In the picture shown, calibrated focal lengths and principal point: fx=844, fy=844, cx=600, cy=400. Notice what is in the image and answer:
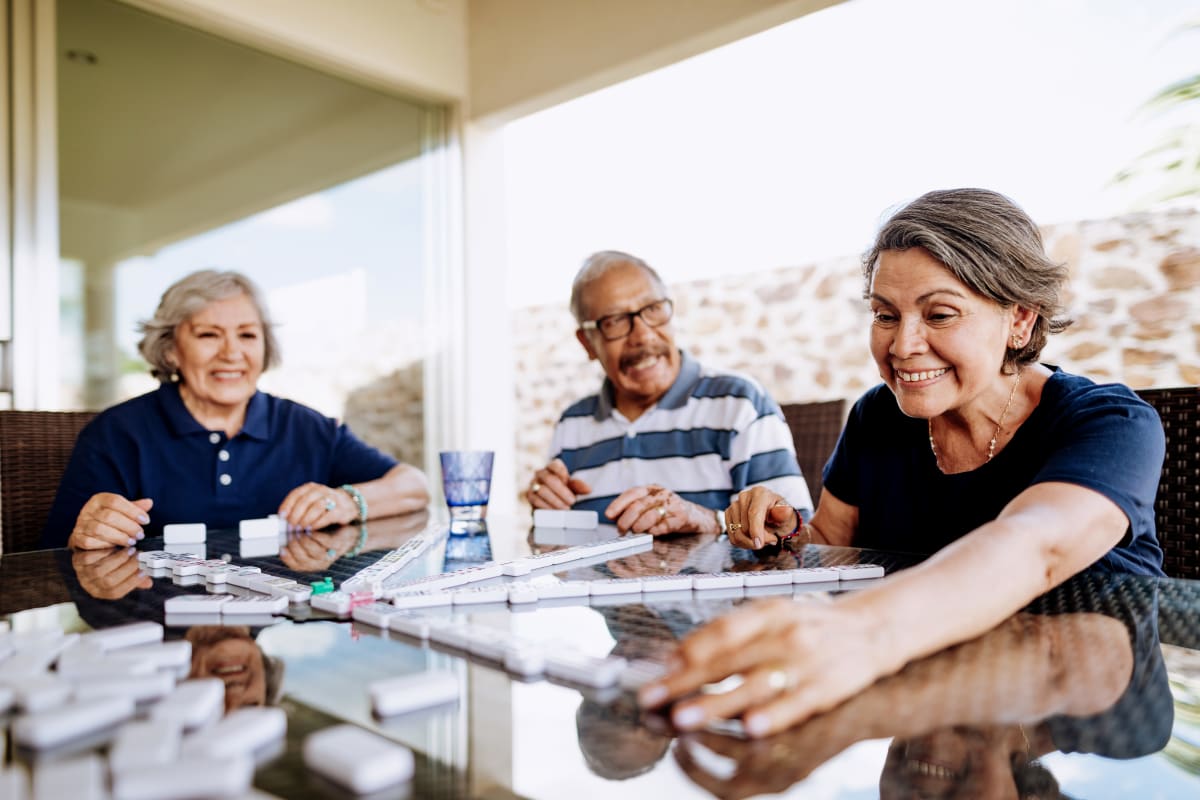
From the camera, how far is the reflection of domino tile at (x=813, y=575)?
0.96 meters

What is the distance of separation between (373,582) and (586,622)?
0.30 metres

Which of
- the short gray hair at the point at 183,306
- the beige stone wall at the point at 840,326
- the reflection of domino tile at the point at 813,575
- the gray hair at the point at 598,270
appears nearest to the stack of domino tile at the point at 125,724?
the reflection of domino tile at the point at 813,575

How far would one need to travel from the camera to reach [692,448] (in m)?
2.07

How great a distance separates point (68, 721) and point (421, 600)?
0.38 metres

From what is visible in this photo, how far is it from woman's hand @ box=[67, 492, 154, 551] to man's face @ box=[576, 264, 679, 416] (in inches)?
45.8

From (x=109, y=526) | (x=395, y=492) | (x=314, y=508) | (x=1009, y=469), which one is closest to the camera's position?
(x=1009, y=469)

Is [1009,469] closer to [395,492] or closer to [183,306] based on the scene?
[395,492]

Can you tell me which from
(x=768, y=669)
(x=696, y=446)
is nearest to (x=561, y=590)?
(x=768, y=669)

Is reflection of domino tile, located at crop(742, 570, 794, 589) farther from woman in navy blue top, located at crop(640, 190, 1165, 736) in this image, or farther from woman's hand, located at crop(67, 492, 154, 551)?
woman's hand, located at crop(67, 492, 154, 551)

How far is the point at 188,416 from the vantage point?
2033 millimetres

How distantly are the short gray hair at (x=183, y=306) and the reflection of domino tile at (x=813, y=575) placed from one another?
167cm

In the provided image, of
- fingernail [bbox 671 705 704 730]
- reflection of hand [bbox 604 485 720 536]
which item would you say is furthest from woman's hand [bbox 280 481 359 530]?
fingernail [bbox 671 705 704 730]

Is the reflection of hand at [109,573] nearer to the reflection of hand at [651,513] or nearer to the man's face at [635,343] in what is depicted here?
the reflection of hand at [651,513]

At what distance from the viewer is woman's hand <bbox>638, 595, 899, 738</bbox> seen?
1.65 feet
